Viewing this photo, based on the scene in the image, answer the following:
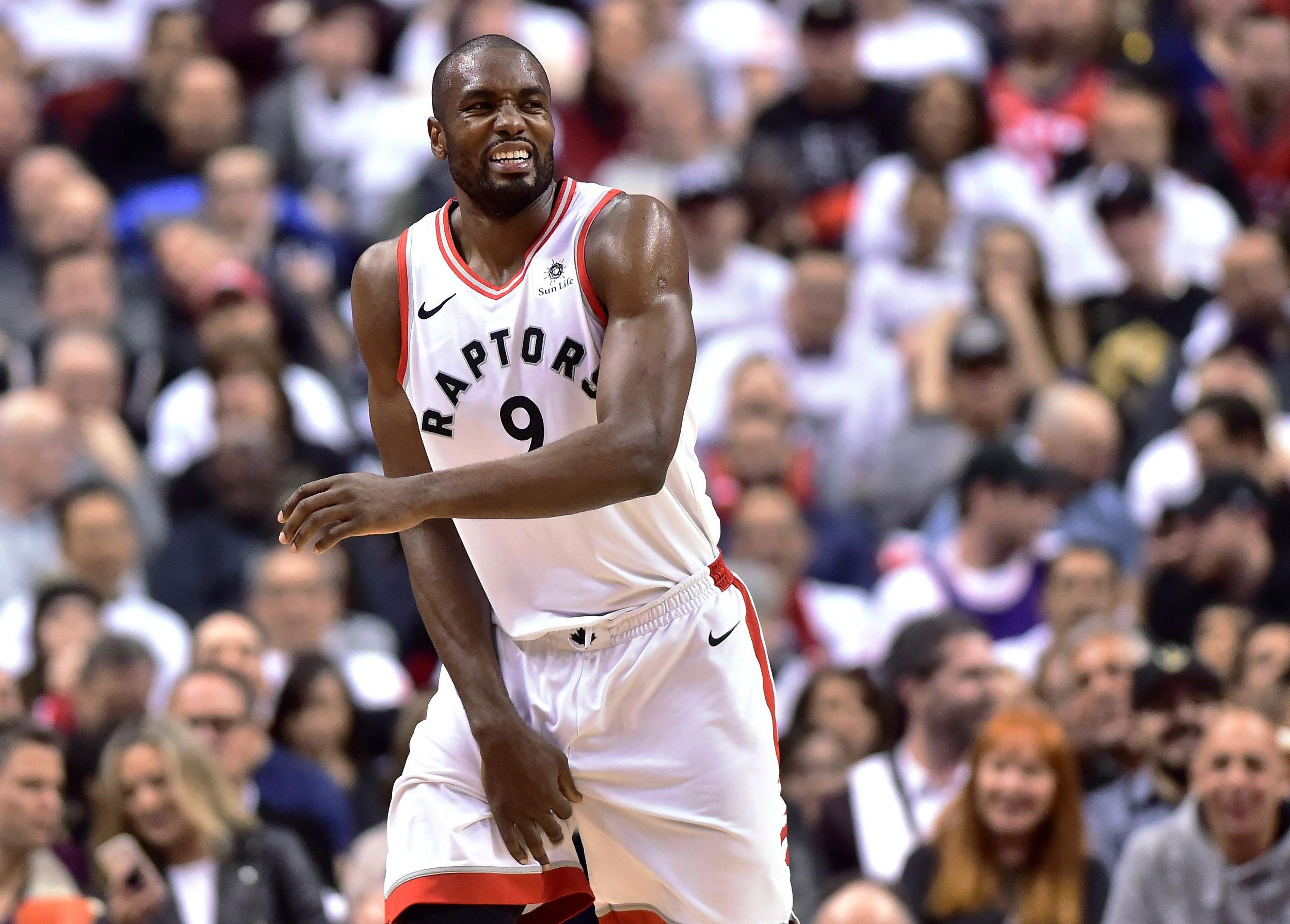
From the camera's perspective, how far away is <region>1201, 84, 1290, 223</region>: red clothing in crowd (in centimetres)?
1225

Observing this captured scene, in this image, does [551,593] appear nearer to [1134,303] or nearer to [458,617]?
[458,617]

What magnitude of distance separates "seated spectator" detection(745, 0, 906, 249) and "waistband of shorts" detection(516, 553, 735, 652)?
7.83 metres

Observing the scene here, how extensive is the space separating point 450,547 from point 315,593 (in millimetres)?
4405

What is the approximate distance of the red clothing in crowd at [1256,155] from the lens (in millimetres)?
12250

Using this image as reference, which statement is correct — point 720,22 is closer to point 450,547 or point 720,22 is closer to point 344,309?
point 344,309

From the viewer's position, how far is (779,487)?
9.88 meters

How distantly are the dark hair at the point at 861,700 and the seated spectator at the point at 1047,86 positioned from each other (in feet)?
16.2

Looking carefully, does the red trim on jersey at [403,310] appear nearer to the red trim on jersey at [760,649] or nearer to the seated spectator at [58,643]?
the red trim on jersey at [760,649]

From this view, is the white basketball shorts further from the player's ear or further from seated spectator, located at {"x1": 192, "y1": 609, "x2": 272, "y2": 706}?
seated spectator, located at {"x1": 192, "y1": 609, "x2": 272, "y2": 706}

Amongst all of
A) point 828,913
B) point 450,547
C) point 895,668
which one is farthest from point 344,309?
point 450,547

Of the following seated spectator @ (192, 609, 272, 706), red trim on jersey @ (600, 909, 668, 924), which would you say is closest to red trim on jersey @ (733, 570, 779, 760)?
red trim on jersey @ (600, 909, 668, 924)

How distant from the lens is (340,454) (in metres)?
10.3

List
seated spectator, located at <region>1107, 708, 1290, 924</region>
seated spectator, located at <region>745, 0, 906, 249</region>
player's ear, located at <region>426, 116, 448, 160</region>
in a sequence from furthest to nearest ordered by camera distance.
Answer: seated spectator, located at <region>745, 0, 906, 249</region>
seated spectator, located at <region>1107, 708, 1290, 924</region>
player's ear, located at <region>426, 116, 448, 160</region>

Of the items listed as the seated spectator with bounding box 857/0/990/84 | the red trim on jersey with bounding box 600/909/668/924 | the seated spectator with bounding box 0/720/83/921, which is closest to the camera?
the red trim on jersey with bounding box 600/909/668/924
